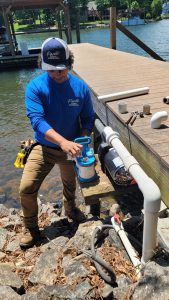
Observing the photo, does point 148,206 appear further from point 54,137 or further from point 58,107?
point 58,107

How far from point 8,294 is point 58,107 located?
2.27 m

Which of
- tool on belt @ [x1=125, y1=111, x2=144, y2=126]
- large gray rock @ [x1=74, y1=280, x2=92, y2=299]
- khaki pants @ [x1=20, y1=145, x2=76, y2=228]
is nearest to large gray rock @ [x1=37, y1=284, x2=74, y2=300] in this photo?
large gray rock @ [x1=74, y1=280, x2=92, y2=299]

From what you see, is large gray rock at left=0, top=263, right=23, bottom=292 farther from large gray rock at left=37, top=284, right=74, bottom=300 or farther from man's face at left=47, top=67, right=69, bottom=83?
man's face at left=47, top=67, right=69, bottom=83

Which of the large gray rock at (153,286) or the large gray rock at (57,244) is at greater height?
the large gray rock at (153,286)

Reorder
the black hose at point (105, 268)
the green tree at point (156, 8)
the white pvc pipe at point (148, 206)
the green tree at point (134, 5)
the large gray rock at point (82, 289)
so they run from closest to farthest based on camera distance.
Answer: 1. the white pvc pipe at point (148, 206)
2. the large gray rock at point (82, 289)
3. the black hose at point (105, 268)
4. the green tree at point (134, 5)
5. the green tree at point (156, 8)

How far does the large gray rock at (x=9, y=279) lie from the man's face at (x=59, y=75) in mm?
2439

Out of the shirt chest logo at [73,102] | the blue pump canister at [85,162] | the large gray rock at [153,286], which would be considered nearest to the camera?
the large gray rock at [153,286]

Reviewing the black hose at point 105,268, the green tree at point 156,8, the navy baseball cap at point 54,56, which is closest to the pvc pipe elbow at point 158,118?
the navy baseball cap at point 54,56

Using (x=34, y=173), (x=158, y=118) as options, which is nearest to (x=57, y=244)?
(x=34, y=173)

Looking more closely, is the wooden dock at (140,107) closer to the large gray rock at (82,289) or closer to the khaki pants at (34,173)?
the khaki pants at (34,173)

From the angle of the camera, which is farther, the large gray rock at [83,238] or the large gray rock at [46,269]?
the large gray rock at [83,238]

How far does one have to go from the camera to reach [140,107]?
508cm

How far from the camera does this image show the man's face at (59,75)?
12.1 feet

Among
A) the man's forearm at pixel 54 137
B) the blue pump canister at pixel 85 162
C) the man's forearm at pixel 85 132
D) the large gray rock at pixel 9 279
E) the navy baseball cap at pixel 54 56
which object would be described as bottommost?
the large gray rock at pixel 9 279
